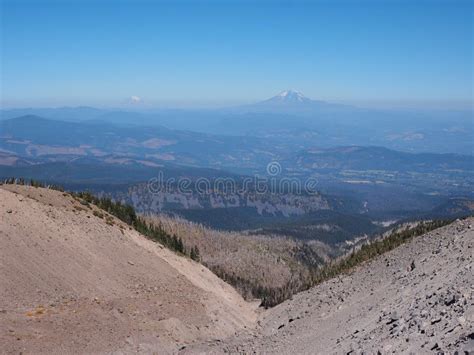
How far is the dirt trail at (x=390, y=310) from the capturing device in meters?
20.0

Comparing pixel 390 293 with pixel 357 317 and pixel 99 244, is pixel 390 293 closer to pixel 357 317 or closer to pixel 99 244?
pixel 357 317

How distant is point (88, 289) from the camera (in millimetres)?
35844

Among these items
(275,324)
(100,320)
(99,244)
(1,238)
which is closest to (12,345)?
(100,320)

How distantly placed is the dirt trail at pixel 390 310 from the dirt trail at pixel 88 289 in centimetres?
331

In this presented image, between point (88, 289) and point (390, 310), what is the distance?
20818mm

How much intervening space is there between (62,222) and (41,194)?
6.04 metres

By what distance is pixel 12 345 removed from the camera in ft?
82.4

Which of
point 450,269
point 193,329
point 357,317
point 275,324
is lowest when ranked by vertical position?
point 275,324

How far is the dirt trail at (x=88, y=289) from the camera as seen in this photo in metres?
28.3

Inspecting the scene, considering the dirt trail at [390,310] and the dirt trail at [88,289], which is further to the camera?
the dirt trail at [88,289]

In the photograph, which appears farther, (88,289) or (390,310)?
(88,289)

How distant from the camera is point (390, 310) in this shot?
94.2 feet

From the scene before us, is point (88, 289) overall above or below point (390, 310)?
below

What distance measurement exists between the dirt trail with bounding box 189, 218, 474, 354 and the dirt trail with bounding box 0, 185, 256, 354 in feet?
10.9
